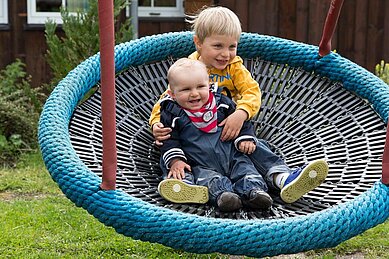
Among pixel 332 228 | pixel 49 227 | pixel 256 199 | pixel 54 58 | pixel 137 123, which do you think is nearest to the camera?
pixel 332 228

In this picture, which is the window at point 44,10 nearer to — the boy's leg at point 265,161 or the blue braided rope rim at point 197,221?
the boy's leg at point 265,161

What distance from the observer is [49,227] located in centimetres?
385

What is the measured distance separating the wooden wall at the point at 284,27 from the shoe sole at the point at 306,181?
409 cm

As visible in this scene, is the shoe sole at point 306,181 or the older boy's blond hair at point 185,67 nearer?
the shoe sole at point 306,181

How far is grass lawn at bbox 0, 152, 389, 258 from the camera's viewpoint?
11.5 feet

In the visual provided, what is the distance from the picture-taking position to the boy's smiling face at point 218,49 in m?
2.82

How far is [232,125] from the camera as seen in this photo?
2764 mm

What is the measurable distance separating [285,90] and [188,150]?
2.20ft

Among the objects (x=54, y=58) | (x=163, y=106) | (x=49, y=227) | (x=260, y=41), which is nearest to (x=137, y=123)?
(x=163, y=106)

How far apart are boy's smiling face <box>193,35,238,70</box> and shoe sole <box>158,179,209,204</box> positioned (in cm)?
63

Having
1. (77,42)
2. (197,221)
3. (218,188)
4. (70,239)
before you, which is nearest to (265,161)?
(218,188)

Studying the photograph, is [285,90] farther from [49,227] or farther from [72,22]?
[72,22]

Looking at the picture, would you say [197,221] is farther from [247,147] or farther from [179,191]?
[247,147]

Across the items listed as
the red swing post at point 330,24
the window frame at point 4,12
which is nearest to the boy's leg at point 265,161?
the red swing post at point 330,24
